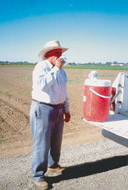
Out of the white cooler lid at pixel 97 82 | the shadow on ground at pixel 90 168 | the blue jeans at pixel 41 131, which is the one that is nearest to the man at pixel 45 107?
the blue jeans at pixel 41 131

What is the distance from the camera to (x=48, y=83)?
255cm

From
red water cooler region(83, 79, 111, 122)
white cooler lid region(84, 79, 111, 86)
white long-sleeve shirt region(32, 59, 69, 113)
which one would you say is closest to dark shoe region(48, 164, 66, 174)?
red water cooler region(83, 79, 111, 122)

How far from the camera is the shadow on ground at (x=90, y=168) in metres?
3.16

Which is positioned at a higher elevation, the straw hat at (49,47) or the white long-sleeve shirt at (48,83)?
the straw hat at (49,47)

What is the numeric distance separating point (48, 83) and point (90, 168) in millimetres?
1881

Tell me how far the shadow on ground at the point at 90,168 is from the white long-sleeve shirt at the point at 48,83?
1.29 metres

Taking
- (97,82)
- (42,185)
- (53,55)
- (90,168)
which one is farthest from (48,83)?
(90,168)

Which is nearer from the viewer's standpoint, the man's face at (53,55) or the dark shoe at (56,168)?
the man's face at (53,55)

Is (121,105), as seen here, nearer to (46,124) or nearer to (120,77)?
(120,77)

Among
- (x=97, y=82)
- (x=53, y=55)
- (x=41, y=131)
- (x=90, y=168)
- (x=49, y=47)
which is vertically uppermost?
(x=49, y=47)

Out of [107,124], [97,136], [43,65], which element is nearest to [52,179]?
[107,124]

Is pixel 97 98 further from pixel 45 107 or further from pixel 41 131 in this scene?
pixel 41 131

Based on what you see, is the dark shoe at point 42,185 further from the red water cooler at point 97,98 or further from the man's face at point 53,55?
the man's face at point 53,55

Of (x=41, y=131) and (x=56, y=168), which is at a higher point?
(x=41, y=131)
